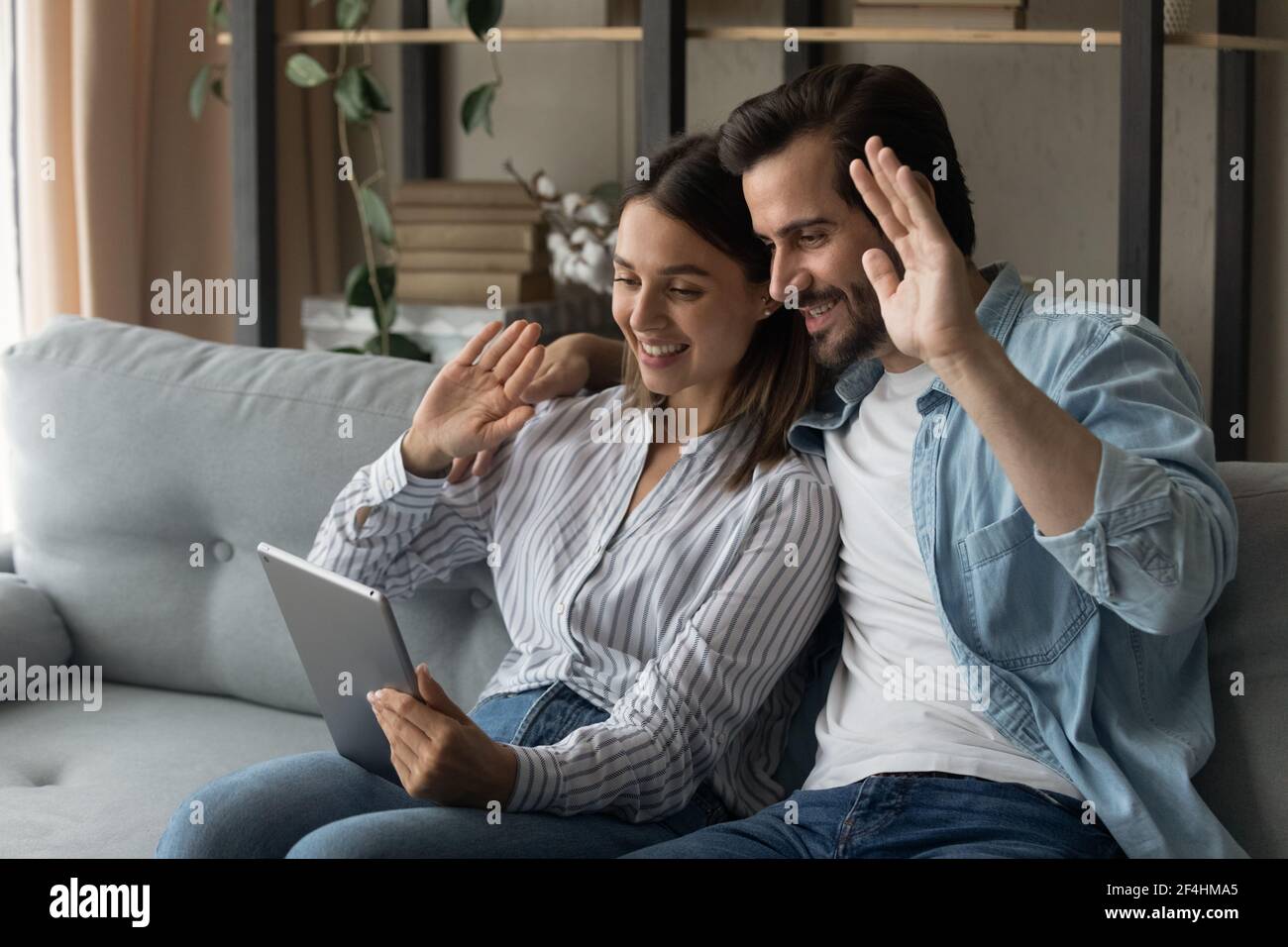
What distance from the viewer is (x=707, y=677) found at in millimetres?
1346

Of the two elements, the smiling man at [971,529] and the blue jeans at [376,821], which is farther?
the blue jeans at [376,821]

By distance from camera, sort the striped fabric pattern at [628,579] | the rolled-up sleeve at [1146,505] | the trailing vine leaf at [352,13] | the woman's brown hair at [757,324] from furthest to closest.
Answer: the trailing vine leaf at [352,13], the woman's brown hair at [757,324], the striped fabric pattern at [628,579], the rolled-up sleeve at [1146,505]

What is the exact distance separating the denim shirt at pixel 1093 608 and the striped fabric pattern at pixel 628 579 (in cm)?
17

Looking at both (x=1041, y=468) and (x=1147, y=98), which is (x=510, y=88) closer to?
(x=1147, y=98)

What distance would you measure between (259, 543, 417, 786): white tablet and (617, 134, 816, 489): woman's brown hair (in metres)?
0.40

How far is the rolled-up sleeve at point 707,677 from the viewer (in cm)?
129

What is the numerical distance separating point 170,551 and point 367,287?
0.75 meters

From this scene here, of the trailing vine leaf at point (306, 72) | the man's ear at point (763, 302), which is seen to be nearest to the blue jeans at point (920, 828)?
the man's ear at point (763, 302)

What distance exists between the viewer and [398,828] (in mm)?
1219

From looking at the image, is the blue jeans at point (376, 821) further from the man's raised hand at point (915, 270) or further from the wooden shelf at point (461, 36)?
the wooden shelf at point (461, 36)

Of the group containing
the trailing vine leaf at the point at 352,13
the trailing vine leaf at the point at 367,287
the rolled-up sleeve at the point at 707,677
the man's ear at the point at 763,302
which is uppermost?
the trailing vine leaf at the point at 352,13
